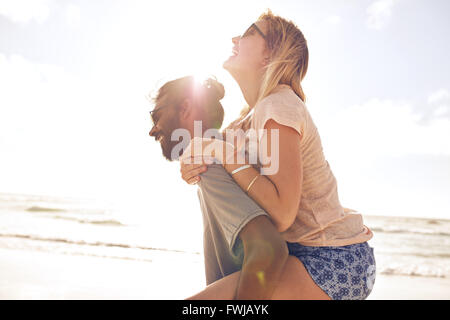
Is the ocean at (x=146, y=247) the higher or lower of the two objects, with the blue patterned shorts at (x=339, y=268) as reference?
lower

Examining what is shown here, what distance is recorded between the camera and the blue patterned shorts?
5.13 ft

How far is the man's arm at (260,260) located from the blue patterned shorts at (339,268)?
0.24 metres

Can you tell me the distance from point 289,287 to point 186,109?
98cm

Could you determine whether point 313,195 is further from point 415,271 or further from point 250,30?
point 415,271

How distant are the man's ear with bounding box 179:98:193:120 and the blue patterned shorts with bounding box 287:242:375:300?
31.6 inches

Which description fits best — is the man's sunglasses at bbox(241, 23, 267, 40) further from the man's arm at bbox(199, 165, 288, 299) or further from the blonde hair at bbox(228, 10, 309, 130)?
the man's arm at bbox(199, 165, 288, 299)

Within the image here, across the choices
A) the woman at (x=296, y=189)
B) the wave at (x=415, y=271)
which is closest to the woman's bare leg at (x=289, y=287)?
the woman at (x=296, y=189)

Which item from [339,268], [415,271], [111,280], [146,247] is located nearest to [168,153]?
[339,268]

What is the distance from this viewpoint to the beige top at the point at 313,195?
1607mm

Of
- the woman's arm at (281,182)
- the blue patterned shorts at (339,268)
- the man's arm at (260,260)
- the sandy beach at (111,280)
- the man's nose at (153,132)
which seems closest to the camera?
the man's arm at (260,260)

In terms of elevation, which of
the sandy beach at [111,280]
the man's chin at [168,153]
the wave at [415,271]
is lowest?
the wave at [415,271]

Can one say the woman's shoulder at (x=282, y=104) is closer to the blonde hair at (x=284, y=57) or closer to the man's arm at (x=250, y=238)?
the blonde hair at (x=284, y=57)

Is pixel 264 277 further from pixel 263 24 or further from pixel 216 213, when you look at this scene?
pixel 263 24
